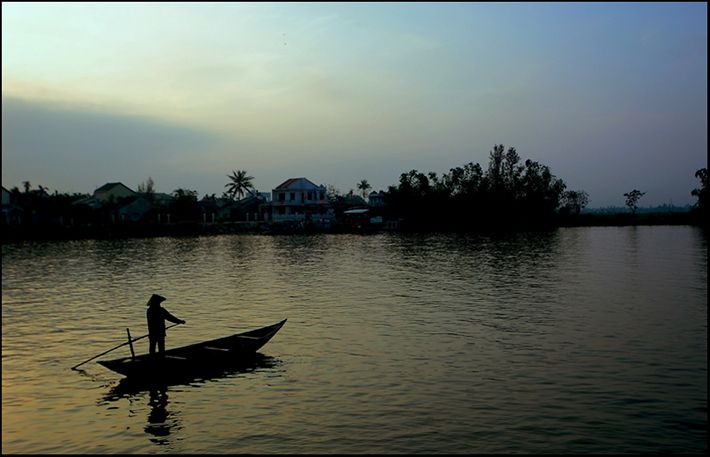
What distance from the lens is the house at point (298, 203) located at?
134m

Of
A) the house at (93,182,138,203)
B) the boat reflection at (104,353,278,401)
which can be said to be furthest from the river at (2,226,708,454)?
the house at (93,182,138,203)

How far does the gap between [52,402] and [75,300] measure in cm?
2330

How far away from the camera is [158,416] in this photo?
645 inches

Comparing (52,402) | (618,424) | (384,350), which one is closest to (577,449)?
(618,424)

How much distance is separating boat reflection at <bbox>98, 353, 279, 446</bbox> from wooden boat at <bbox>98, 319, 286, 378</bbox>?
0.21 m

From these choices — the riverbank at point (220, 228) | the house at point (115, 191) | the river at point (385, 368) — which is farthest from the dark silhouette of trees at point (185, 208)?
the river at point (385, 368)

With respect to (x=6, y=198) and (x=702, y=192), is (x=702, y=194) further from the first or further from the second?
(x=6, y=198)

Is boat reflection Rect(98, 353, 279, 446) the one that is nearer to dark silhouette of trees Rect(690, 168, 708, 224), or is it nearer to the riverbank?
the riverbank

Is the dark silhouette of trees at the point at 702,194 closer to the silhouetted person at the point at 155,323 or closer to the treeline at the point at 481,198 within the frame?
the treeline at the point at 481,198

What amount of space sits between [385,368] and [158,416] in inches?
307

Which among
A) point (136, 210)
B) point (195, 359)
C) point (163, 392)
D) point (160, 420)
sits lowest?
point (160, 420)

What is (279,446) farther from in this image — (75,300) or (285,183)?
(285,183)

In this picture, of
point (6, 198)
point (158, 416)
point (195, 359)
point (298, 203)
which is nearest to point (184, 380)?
point (195, 359)

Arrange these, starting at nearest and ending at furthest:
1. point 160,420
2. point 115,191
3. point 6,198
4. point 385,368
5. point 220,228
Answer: point 160,420, point 385,368, point 6,198, point 220,228, point 115,191
